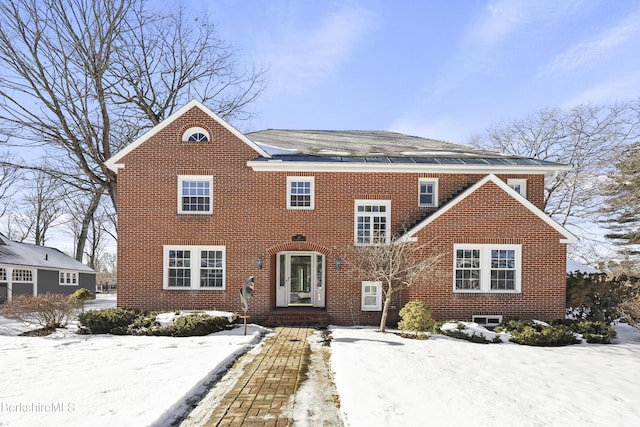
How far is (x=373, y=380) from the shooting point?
751cm

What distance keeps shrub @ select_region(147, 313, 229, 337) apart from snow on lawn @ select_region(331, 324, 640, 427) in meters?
4.23

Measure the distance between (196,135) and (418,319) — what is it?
11.1 metres

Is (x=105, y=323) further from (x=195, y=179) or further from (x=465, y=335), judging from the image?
(x=465, y=335)

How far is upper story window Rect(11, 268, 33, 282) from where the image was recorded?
2435 centimetres

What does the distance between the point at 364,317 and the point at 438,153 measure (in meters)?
7.82

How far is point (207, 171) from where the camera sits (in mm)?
14750

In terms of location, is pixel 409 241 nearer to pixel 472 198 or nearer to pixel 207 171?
pixel 472 198

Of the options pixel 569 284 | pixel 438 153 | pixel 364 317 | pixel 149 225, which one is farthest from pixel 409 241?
pixel 149 225

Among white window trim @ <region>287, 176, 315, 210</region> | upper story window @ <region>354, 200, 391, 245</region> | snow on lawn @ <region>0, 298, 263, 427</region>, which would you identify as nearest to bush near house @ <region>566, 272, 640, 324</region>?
upper story window @ <region>354, 200, 391, 245</region>

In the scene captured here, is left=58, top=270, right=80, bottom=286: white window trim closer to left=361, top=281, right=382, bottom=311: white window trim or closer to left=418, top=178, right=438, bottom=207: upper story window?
left=361, top=281, right=382, bottom=311: white window trim

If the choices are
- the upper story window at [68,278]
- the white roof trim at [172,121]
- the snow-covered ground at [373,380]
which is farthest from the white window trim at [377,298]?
the upper story window at [68,278]

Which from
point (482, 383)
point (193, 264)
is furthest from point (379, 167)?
point (482, 383)

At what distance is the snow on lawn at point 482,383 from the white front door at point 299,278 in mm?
4254

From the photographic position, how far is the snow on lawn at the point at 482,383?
602 cm
